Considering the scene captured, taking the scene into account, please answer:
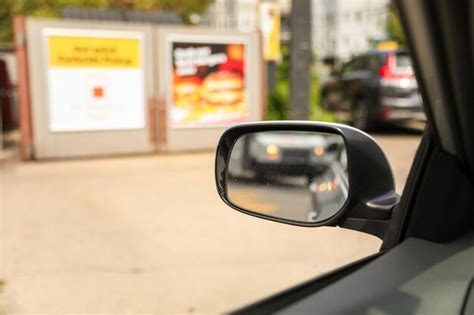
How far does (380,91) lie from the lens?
11852mm

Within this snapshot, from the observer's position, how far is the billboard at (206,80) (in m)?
10.1

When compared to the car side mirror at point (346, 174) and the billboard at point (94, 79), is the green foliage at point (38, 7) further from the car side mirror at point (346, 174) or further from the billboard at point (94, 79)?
the car side mirror at point (346, 174)

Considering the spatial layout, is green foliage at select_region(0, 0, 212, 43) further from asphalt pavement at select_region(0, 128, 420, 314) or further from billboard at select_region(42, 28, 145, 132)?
asphalt pavement at select_region(0, 128, 420, 314)

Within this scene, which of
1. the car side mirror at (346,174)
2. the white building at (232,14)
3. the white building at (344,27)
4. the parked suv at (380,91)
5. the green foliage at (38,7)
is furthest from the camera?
the white building at (344,27)

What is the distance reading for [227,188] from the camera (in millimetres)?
1862

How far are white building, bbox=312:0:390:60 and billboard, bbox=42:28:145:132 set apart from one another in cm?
3032

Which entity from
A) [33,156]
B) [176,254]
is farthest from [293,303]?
[33,156]

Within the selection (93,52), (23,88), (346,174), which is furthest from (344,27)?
(346,174)

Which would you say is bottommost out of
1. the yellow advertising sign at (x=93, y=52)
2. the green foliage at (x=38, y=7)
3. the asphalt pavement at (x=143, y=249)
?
the asphalt pavement at (x=143, y=249)

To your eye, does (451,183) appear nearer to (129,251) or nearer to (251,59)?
(129,251)

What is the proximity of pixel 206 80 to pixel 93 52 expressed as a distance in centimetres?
206

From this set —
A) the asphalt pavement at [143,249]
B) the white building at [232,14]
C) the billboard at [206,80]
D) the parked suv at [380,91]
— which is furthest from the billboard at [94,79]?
the white building at [232,14]

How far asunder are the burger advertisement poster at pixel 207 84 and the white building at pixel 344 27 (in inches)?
1151

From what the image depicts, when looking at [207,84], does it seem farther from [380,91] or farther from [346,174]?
[346,174]
